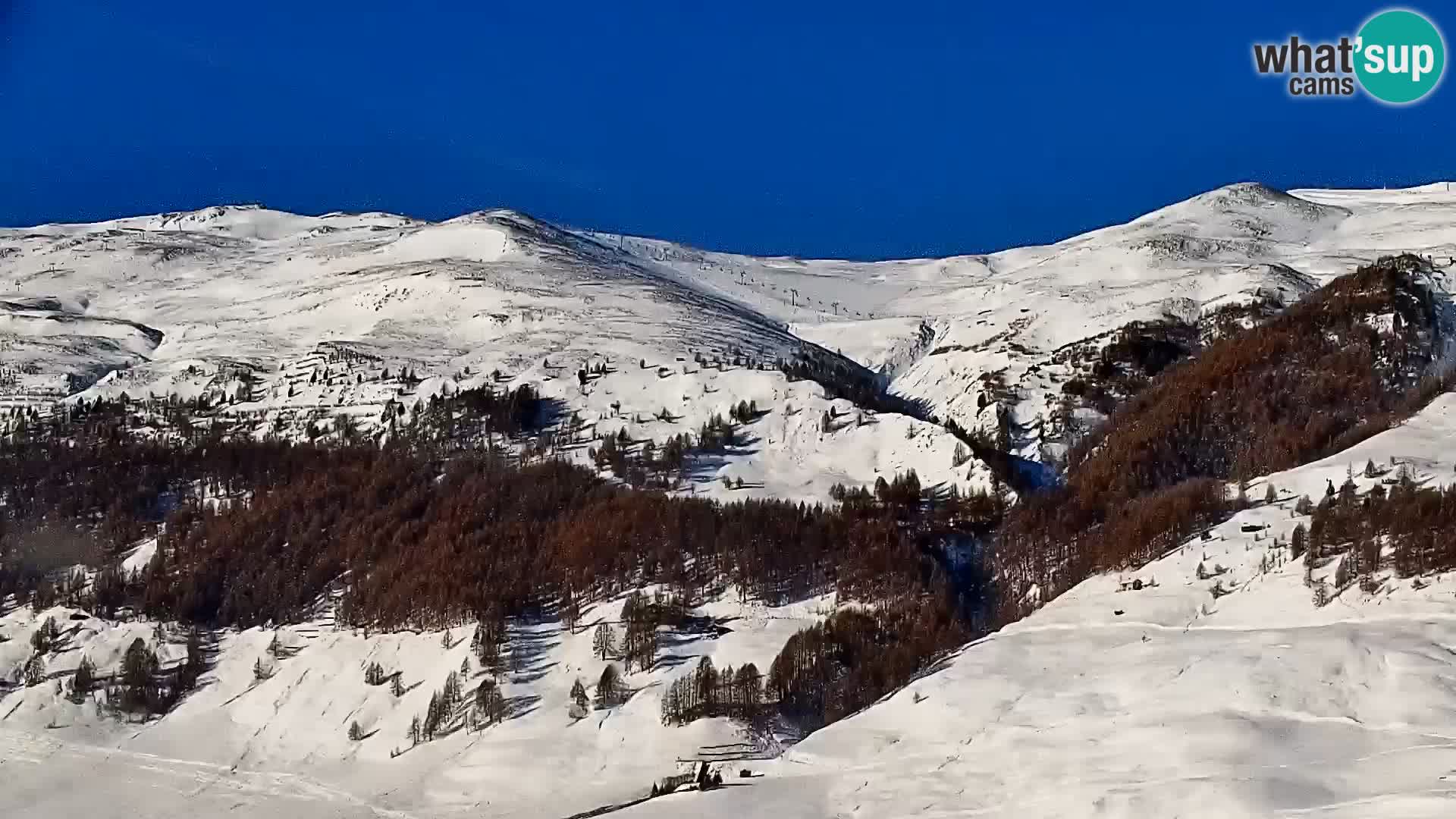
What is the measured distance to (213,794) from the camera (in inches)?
1206

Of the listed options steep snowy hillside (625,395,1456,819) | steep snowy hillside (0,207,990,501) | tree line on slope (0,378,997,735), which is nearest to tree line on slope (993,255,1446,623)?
tree line on slope (0,378,997,735)

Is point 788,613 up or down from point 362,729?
up

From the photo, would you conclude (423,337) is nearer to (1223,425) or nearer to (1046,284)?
(1046,284)

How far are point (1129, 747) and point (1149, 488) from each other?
20385 millimetres

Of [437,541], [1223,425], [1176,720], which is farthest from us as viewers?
[1223,425]

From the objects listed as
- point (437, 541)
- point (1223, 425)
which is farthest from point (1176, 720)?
point (437, 541)

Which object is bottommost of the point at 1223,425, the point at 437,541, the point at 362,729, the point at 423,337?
the point at 362,729

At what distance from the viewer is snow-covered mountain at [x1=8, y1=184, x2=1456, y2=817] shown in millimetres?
19266

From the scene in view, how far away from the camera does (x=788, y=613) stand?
33.9 metres

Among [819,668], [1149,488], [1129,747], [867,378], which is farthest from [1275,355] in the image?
[1129,747]

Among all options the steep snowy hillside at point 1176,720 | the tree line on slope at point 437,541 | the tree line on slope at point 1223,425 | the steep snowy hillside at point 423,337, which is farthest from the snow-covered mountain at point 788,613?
the tree line on slope at point 1223,425

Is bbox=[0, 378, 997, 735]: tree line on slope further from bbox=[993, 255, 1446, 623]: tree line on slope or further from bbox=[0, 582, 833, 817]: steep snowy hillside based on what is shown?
bbox=[993, 255, 1446, 623]: tree line on slope

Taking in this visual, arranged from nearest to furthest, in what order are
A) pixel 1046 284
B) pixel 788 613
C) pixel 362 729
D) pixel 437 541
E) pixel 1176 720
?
pixel 1176 720 → pixel 362 729 → pixel 788 613 → pixel 437 541 → pixel 1046 284

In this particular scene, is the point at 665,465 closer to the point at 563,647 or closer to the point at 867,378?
the point at 563,647
